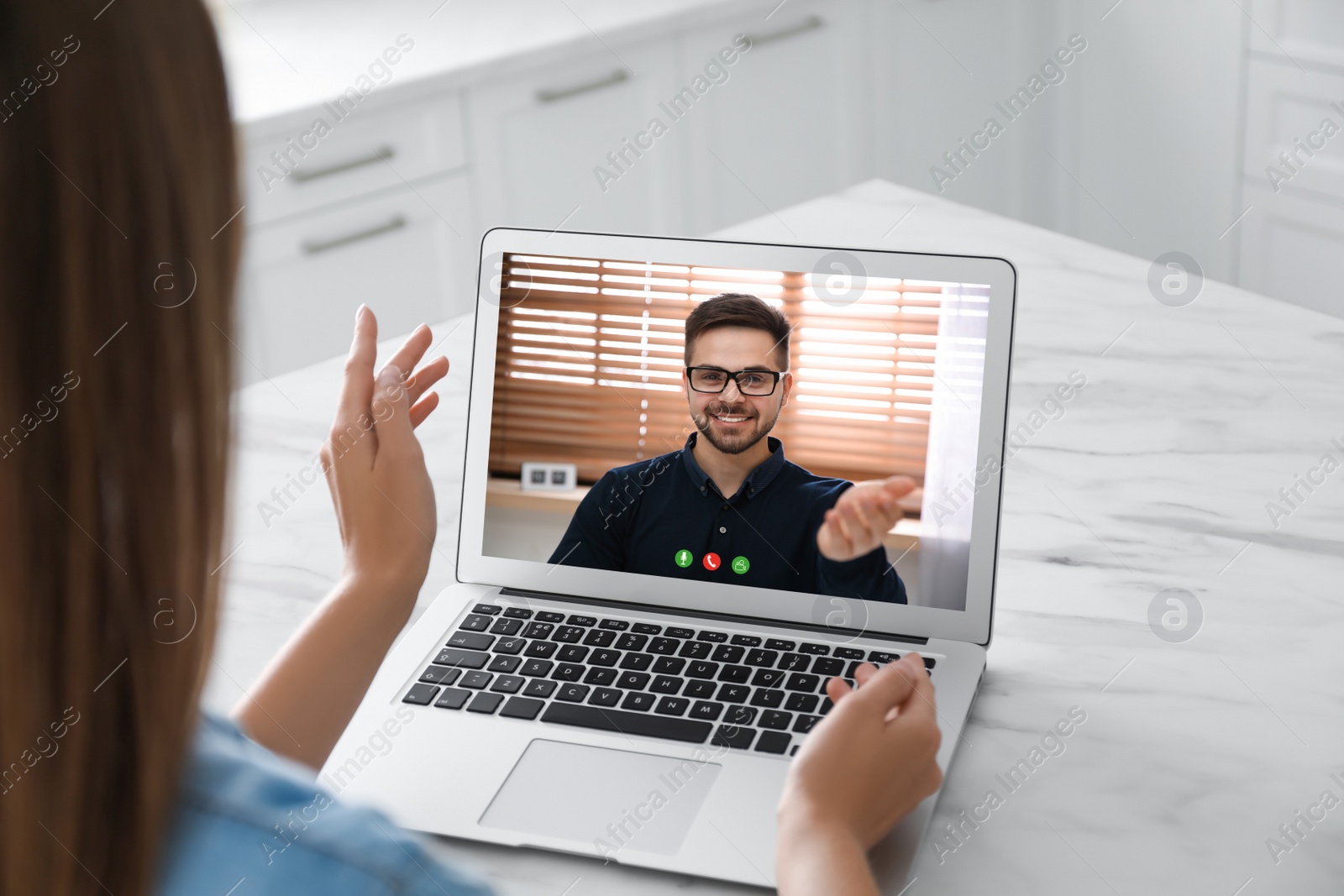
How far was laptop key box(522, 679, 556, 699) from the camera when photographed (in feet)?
2.67

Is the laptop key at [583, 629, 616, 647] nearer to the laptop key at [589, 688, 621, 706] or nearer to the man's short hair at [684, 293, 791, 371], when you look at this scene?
the laptop key at [589, 688, 621, 706]

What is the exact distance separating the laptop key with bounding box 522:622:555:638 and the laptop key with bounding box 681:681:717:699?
13cm

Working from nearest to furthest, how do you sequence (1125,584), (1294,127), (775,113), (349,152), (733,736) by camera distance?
(733,736) < (1125,584) < (349,152) < (1294,127) < (775,113)

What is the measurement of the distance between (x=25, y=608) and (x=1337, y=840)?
0.71m

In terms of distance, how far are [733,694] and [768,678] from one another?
0.09 ft

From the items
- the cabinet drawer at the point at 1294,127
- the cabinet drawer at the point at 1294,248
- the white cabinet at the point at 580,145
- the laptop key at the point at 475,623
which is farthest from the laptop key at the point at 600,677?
the cabinet drawer at the point at 1294,127

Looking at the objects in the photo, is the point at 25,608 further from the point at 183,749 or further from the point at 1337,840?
the point at 1337,840

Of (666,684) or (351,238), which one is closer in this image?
(666,684)

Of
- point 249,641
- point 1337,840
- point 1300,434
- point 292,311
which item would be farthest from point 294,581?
point 292,311

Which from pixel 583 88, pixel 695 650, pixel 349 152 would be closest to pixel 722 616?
pixel 695 650

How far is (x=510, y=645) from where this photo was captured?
0.87m

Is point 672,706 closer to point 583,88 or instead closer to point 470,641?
point 470,641

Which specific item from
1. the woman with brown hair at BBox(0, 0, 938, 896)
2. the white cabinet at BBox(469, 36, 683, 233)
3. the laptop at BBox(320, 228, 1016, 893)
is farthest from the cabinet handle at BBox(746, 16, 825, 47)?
the woman with brown hair at BBox(0, 0, 938, 896)

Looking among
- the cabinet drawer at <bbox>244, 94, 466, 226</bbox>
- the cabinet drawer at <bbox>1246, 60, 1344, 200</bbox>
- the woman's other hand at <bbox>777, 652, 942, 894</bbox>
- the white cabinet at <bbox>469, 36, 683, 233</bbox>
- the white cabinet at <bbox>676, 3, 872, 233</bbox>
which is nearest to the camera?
the woman's other hand at <bbox>777, 652, 942, 894</bbox>
